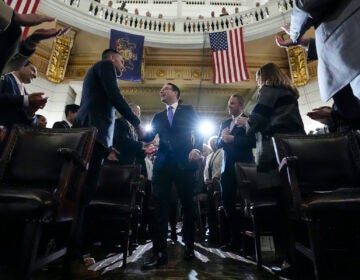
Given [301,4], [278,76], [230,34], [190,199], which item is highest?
[230,34]

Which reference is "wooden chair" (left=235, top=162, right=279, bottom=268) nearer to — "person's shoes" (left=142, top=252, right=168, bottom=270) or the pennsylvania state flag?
"person's shoes" (left=142, top=252, right=168, bottom=270)

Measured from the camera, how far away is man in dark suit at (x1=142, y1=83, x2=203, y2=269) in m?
2.01

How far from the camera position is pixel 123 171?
2441 millimetres

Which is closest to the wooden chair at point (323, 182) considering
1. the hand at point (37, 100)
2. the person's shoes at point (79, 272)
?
the person's shoes at point (79, 272)

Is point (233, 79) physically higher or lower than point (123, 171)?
higher

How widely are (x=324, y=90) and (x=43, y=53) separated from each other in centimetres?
748

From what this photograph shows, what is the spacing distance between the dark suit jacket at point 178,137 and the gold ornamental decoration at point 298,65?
5.52m

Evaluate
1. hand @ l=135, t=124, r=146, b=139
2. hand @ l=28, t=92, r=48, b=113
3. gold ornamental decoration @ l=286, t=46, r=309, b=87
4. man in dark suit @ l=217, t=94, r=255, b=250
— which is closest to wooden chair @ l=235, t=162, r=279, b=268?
man in dark suit @ l=217, t=94, r=255, b=250

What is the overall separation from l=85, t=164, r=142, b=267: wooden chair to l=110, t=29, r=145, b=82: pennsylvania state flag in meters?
4.41

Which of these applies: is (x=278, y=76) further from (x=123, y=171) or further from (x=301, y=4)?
(x=123, y=171)

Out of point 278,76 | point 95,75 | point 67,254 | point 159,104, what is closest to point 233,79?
point 159,104

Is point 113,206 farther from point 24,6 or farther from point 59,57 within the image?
point 59,57

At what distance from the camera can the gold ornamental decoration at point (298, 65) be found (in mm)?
6609

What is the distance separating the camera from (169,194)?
2.11 meters
